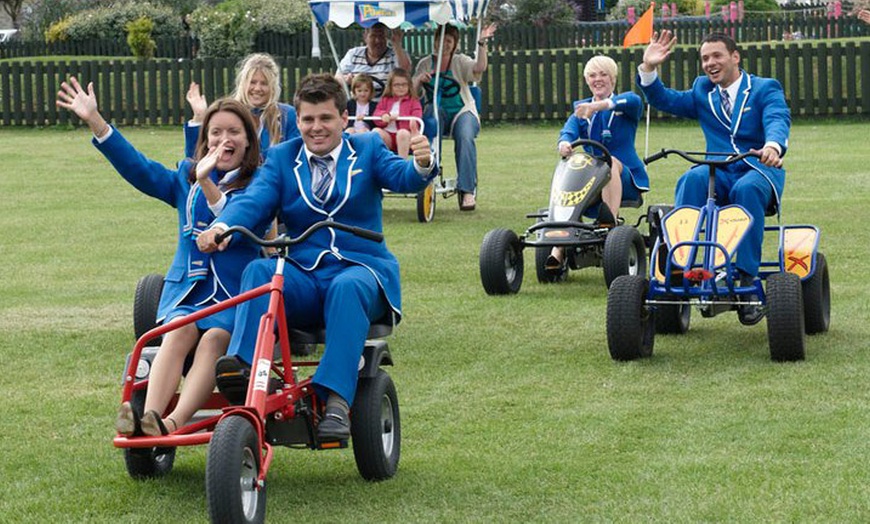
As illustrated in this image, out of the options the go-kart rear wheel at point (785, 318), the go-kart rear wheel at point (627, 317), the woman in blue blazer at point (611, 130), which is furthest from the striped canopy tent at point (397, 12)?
the go-kart rear wheel at point (785, 318)

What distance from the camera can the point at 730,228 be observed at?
7906mm

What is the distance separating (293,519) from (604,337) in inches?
140

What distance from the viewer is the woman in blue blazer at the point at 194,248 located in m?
5.34

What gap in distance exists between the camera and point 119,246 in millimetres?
12438

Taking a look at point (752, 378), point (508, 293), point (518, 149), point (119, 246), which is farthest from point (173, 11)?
point (752, 378)

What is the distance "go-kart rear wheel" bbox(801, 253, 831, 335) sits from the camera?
8.12m

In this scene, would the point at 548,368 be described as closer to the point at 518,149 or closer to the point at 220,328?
the point at 220,328

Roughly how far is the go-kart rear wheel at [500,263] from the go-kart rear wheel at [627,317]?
2.16m

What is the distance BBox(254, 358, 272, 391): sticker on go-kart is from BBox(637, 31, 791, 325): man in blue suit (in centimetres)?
A: 353

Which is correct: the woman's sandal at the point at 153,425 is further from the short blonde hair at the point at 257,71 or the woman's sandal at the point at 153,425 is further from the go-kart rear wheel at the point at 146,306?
the short blonde hair at the point at 257,71

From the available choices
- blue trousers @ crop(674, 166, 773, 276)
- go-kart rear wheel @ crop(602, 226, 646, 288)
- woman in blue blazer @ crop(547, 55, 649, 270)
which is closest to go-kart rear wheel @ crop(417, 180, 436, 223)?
woman in blue blazer @ crop(547, 55, 649, 270)

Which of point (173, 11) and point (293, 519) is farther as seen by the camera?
point (173, 11)

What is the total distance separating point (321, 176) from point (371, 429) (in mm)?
1005

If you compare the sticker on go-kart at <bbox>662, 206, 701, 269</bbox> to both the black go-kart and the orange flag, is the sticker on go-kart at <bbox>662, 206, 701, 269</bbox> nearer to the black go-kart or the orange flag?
A: the black go-kart
